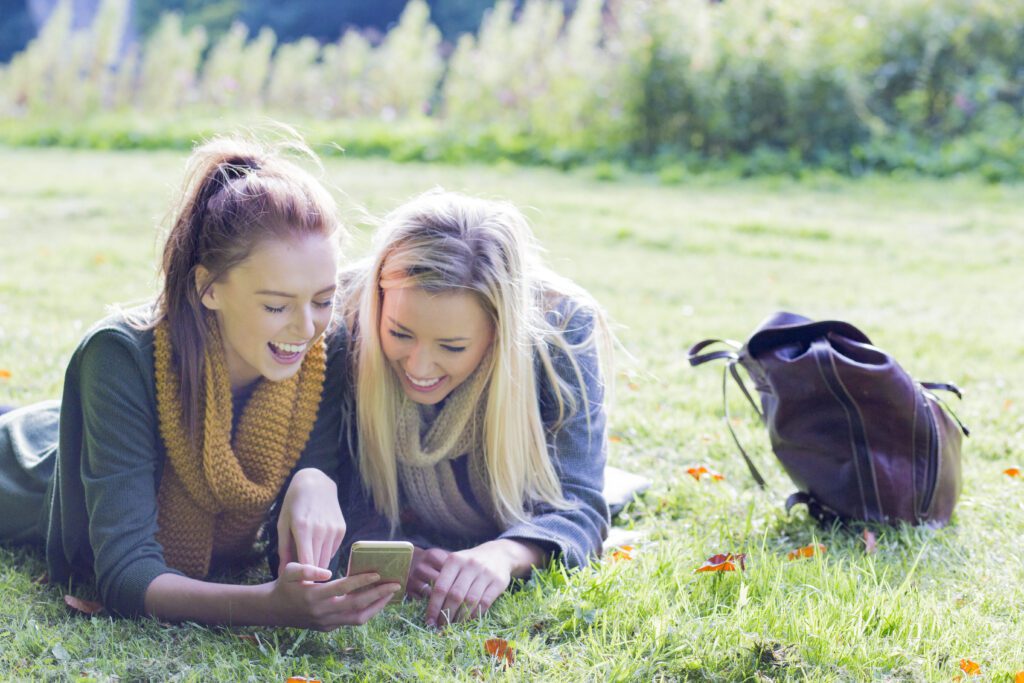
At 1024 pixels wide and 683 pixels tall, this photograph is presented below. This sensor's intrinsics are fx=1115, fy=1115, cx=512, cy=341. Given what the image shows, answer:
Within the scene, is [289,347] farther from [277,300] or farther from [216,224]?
[216,224]

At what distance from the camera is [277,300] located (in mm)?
2404

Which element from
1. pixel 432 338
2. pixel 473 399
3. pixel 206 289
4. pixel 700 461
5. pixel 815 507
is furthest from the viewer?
pixel 700 461

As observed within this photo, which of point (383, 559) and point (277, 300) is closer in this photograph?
point (383, 559)

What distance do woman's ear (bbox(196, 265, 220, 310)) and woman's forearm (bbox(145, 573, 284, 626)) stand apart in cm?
59

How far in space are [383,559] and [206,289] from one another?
73cm

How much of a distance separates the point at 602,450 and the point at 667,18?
26.2 feet

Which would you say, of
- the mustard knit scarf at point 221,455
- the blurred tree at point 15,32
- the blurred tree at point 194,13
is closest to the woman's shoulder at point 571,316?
the mustard knit scarf at point 221,455

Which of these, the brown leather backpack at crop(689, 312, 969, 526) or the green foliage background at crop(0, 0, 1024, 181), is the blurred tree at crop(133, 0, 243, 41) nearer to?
the green foliage background at crop(0, 0, 1024, 181)

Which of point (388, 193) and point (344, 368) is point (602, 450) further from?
point (388, 193)

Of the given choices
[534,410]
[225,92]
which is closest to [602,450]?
[534,410]

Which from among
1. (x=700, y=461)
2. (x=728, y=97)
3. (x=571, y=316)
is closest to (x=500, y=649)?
(x=571, y=316)

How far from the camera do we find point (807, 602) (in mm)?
2359

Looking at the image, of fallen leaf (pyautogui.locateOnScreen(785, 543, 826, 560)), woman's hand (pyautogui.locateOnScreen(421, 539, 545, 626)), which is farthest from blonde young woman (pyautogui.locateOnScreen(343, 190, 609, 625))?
fallen leaf (pyautogui.locateOnScreen(785, 543, 826, 560))

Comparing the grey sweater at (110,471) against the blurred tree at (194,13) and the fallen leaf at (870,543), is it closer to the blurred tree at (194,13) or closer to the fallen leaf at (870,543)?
the fallen leaf at (870,543)
